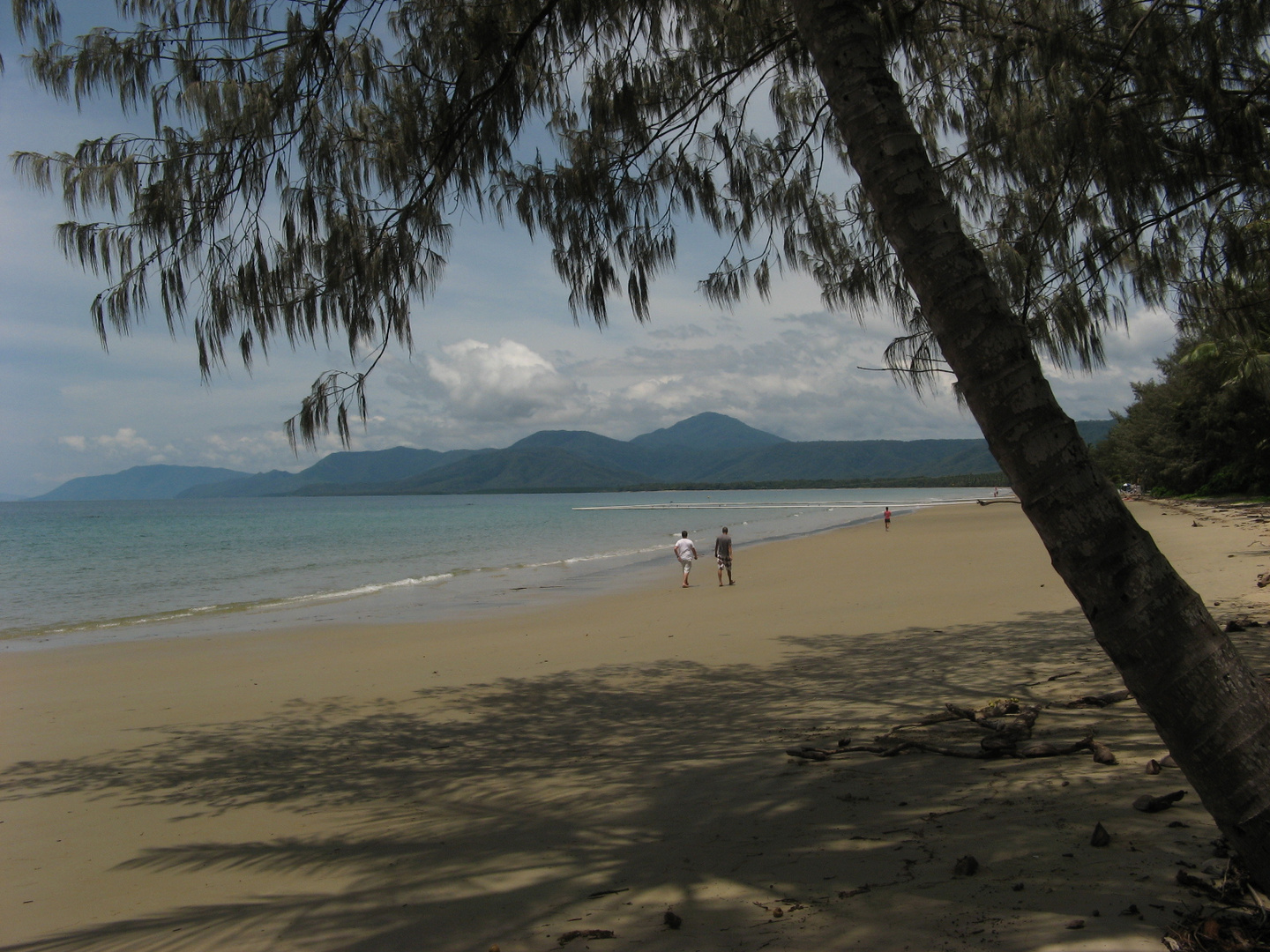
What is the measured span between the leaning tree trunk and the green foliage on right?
28.0m

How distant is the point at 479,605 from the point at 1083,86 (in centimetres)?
1334

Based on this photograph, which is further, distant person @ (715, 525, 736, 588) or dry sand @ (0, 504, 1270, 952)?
distant person @ (715, 525, 736, 588)

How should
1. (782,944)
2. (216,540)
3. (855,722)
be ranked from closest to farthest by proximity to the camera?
1. (782,944)
2. (855,722)
3. (216,540)

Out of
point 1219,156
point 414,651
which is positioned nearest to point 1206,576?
point 1219,156

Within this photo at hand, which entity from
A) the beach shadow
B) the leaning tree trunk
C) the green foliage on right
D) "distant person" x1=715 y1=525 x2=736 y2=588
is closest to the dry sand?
the beach shadow

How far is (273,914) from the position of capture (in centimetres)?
296

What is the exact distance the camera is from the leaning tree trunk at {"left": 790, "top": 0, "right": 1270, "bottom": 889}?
1.95 m

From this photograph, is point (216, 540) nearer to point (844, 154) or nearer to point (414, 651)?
point (414, 651)

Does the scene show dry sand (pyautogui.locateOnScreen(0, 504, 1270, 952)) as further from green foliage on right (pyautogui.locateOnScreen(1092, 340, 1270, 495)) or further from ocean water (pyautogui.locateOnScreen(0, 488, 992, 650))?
green foliage on right (pyautogui.locateOnScreen(1092, 340, 1270, 495))

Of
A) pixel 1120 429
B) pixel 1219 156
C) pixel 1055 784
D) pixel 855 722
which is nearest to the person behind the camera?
pixel 1055 784

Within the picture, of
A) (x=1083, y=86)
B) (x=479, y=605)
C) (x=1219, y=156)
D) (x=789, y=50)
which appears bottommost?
(x=479, y=605)

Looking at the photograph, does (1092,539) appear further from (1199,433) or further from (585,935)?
(1199,433)

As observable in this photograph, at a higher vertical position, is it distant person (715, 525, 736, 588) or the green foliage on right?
the green foliage on right

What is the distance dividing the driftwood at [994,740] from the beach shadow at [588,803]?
12cm
